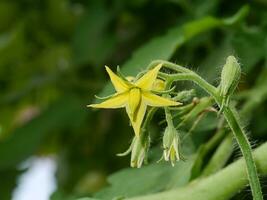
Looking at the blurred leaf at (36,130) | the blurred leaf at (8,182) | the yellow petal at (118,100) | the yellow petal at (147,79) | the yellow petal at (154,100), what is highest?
the blurred leaf at (36,130)

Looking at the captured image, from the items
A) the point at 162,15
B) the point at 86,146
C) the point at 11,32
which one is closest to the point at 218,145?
the point at 162,15

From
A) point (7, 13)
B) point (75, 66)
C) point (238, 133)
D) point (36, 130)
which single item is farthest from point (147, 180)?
point (7, 13)

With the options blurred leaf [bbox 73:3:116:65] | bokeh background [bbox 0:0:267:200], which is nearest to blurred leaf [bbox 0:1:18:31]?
bokeh background [bbox 0:0:267:200]

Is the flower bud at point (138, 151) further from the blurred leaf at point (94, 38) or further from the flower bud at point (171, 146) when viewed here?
the blurred leaf at point (94, 38)

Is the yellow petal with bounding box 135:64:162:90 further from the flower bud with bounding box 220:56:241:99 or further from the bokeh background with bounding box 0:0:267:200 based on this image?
the bokeh background with bounding box 0:0:267:200

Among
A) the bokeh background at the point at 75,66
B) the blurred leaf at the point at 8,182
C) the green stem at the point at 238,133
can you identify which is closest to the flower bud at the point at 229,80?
the green stem at the point at 238,133
